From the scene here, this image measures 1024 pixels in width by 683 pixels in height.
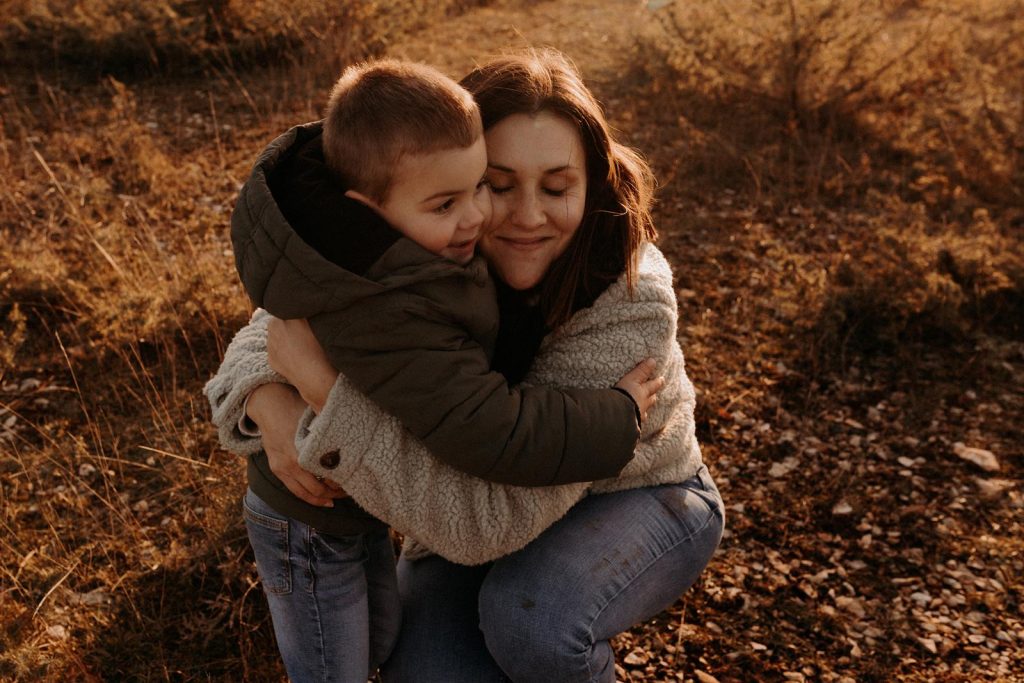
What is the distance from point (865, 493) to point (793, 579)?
606 mm

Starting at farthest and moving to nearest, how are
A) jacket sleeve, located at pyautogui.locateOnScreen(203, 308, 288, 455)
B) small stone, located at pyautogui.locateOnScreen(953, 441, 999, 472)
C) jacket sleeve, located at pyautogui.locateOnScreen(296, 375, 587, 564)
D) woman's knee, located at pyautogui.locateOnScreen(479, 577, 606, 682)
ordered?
1. small stone, located at pyautogui.locateOnScreen(953, 441, 999, 472)
2. jacket sleeve, located at pyautogui.locateOnScreen(203, 308, 288, 455)
3. woman's knee, located at pyautogui.locateOnScreen(479, 577, 606, 682)
4. jacket sleeve, located at pyautogui.locateOnScreen(296, 375, 587, 564)

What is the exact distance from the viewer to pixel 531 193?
231 cm

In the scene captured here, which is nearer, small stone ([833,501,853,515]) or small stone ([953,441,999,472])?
small stone ([833,501,853,515])

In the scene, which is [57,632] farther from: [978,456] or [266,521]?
[978,456]

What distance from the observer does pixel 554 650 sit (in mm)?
2125

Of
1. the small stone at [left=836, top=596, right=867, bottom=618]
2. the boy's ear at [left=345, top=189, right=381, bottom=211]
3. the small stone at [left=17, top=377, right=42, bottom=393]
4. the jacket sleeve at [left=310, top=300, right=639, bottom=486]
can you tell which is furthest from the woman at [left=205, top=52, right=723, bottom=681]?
the small stone at [left=17, top=377, right=42, bottom=393]

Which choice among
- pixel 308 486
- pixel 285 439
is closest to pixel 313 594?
pixel 308 486

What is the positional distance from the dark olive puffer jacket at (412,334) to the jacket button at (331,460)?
0.17 meters

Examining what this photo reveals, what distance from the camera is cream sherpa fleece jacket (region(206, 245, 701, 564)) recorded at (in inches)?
80.3

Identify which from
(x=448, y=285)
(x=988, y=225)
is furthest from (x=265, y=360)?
(x=988, y=225)

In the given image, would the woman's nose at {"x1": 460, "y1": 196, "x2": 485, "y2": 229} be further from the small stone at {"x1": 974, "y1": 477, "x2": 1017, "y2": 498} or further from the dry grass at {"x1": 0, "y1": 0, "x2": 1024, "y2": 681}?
the small stone at {"x1": 974, "y1": 477, "x2": 1017, "y2": 498}

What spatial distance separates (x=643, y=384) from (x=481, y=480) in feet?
1.60

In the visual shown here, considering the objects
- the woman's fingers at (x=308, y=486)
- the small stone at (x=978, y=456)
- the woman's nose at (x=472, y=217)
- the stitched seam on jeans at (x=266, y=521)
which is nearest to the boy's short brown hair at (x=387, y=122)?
the woman's nose at (x=472, y=217)

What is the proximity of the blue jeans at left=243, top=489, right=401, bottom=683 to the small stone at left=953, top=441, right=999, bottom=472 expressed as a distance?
8.93 feet
